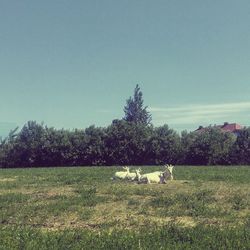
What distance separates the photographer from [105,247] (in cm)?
1198

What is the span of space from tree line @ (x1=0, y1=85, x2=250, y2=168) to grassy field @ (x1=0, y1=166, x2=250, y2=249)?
161 feet

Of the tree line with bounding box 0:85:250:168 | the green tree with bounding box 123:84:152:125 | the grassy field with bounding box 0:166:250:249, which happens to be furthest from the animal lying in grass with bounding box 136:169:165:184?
the green tree with bounding box 123:84:152:125

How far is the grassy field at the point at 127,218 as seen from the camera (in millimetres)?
12398

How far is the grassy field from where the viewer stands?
1240cm

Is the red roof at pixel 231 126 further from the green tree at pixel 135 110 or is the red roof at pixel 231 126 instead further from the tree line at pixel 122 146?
the tree line at pixel 122 146

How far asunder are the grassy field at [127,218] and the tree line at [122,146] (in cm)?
4915

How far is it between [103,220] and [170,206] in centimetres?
335

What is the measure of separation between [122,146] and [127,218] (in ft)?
204

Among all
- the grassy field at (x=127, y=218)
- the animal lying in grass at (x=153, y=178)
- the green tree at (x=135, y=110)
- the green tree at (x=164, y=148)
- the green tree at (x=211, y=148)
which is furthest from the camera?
the green tree at (x=135, y=110)

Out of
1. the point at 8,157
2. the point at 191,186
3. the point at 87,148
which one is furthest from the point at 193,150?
the point at 191,186

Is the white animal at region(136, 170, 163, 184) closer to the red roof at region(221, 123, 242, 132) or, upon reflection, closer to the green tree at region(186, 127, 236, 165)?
the green tree at region(186, 127, 236, 165)

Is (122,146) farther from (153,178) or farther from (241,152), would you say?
(153,178)

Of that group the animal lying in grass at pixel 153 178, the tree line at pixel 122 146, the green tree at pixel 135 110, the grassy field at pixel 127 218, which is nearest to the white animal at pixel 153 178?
the animal lying in grass at pixel 153 178

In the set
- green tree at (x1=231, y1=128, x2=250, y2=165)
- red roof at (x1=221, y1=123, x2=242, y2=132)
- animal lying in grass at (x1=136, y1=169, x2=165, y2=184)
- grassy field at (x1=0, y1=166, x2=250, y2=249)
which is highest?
red roof at (x1=221, y1=123, x2=242, y2=132)
